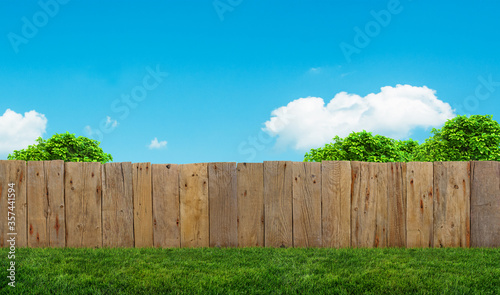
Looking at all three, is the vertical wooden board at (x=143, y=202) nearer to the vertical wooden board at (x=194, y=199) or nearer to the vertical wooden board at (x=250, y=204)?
the vertical wooden board at (x=194, y=199)

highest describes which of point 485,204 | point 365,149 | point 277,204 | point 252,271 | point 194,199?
point 365,149

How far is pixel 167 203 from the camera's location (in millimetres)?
6551

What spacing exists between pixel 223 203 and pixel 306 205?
4.80 ft

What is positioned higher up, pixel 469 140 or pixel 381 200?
pixel 469 140

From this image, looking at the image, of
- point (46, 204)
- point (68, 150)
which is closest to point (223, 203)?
point (46, 204)

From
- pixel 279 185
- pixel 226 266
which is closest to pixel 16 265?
pixel 226 266

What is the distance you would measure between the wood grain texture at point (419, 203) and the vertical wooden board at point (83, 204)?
559cm

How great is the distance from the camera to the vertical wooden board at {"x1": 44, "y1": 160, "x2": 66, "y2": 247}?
22.1 ft

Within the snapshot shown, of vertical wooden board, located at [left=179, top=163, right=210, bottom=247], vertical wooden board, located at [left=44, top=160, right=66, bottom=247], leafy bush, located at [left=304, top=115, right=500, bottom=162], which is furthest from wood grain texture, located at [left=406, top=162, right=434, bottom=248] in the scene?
leafy bush, located at [left=304, top=115, right=500, bottom=162]

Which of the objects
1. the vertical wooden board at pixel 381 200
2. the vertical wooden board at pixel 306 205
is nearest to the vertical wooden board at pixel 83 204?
the vertical wooden board at pixel 306 205

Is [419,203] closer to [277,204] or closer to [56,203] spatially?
[277,204]

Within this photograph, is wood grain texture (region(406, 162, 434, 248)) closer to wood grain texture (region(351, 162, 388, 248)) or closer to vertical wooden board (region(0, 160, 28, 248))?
wood grain texture (region(351, 162, 388, 248))

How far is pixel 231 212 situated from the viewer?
6492 mm

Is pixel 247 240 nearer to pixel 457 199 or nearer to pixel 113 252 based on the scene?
pixel 113 252
